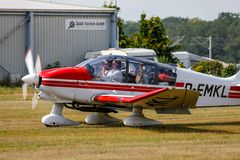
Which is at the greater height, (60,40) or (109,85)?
(109,85)

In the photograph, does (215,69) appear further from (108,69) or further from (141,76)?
(108,69)

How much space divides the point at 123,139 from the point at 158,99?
186cm

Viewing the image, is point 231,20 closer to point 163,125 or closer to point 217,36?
point 217,36

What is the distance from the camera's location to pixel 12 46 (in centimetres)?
4144

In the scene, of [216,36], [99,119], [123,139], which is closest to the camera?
[123,139]

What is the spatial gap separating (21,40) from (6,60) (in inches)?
55.9

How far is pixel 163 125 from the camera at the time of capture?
61.8 ft

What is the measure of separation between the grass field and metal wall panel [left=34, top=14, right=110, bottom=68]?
21168 mm

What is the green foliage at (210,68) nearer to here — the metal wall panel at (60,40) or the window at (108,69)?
the metal wall panel at (60,40)

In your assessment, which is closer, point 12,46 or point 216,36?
point 12,46

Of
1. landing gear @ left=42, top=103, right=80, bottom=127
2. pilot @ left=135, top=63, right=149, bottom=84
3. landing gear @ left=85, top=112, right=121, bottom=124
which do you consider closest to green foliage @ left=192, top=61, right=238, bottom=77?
landing gear @ left=85, top=112, right=121, bottom=124

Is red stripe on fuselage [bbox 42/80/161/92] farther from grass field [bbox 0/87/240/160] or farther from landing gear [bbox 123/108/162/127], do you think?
grass field [bbox 0/87/240/160]

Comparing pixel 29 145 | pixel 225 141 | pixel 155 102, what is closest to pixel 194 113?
pixel 155 102

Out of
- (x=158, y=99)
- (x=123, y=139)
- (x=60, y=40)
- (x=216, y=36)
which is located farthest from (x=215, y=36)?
(x=123, y=139)
